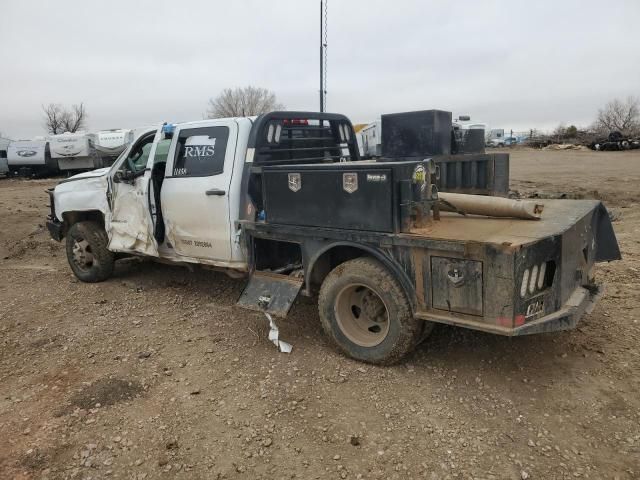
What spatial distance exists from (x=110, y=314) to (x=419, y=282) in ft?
11.4

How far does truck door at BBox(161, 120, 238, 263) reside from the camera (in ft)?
16.9

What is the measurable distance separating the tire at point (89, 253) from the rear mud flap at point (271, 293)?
104 inches

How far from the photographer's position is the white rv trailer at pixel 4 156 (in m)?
31.4

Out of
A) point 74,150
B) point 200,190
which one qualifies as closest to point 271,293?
point 200,190

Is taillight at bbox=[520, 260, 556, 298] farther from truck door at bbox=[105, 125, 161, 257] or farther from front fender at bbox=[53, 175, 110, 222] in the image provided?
front fender at bbox=[53, 175, 110, 222]

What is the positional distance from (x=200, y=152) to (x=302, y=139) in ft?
3.51

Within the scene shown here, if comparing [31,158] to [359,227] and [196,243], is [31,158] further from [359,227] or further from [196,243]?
[359,227]

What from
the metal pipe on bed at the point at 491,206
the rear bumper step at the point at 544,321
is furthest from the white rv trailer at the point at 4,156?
the rear bumper step at the point at 544,321

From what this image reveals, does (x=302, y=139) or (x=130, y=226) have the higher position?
(x=302, y=139)

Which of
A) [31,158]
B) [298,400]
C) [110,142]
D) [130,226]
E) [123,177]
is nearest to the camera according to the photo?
[298,400]

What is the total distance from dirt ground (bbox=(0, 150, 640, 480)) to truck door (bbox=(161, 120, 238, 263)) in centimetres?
71

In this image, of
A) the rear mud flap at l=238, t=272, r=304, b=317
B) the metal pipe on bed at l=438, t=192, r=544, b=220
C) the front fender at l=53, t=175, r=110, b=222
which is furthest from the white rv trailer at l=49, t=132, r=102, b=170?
the metal pipe on bed at l=438, t=192, r=544, b=220

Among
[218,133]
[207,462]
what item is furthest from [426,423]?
[218,133]

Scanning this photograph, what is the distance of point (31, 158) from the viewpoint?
2981 centimetres
